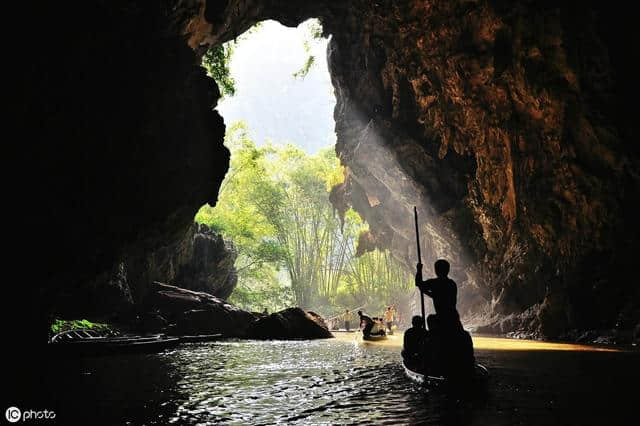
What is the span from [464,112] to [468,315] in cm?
1171

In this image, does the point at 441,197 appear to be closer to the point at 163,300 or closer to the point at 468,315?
the point at 468,315

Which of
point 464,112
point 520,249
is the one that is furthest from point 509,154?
point 520,249

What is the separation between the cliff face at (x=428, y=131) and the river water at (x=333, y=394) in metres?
4.00

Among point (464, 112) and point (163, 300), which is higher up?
point (464, 112)

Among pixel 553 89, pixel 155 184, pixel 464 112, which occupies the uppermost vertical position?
pixel 464 112

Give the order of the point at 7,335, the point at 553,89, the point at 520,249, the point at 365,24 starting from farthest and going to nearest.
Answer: the point at 365,24, the point at 520,249, the point at 553,89, the point at 7,335

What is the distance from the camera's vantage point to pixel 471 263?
21.3m

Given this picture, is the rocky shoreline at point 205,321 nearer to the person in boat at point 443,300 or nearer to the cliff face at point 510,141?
the cliff face at point 510,141

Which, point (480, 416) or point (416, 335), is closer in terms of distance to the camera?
point (480, 416)

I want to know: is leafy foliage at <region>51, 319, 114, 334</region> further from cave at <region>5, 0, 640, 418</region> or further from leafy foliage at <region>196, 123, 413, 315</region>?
leafy foliage at <region>196, 123, 413, 315</region>

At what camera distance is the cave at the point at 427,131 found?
9.00m

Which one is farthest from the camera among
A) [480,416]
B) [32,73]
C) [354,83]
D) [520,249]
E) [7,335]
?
[354,83]

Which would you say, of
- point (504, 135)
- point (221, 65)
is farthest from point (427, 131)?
point (221, 65)

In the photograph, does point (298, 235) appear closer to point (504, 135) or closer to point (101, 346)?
point (504, 135)
